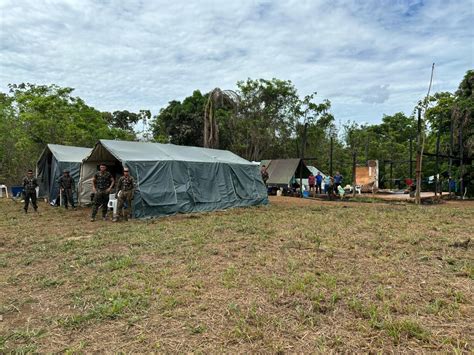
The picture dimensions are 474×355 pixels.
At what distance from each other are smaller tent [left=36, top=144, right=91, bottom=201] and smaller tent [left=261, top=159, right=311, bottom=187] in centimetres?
1018

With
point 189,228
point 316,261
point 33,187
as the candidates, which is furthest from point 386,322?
point 33,187

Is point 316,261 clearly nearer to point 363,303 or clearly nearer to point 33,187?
point 363,303

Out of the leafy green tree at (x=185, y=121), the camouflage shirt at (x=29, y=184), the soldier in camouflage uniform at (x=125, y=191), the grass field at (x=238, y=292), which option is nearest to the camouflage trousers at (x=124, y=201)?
the soldier in camouflage uniform at (x=125, y=191)

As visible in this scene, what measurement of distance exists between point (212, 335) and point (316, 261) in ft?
8.46

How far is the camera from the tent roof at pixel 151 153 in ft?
34.9

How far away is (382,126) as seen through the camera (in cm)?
3459

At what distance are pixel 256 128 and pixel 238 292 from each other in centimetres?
2412

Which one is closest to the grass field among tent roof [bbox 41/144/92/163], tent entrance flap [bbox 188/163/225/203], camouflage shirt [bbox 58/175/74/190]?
tent entrance flap [bbox 188/163/225/203]

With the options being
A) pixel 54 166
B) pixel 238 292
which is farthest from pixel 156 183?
pixel 238 292

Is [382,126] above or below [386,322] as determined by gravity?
above

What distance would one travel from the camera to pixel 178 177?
11227mm

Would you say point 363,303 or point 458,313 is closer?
point 458,313

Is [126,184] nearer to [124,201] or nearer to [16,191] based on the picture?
[124,201]

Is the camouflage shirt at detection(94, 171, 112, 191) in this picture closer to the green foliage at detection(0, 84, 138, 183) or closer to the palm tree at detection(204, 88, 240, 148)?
the palm tree at detection(204, 88, 240, 148)
